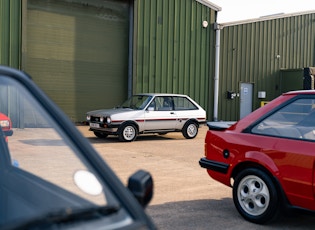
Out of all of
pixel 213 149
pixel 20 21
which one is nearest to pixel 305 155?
pixel 213 149

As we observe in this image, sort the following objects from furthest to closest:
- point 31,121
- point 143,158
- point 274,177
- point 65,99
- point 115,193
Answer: point 65,99 → point 143,158 → point 274,177 → point 31,121 → point 115,193

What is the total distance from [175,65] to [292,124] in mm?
14711

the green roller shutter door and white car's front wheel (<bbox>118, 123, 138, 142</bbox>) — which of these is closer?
white car's front wheel (<bbox>118, 123, 138, 142</bbox>)

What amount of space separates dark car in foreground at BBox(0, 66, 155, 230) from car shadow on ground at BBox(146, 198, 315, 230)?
2.72 metres

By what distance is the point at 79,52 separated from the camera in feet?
56.8

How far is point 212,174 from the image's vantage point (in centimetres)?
540

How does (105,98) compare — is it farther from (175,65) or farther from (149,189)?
(149,189)

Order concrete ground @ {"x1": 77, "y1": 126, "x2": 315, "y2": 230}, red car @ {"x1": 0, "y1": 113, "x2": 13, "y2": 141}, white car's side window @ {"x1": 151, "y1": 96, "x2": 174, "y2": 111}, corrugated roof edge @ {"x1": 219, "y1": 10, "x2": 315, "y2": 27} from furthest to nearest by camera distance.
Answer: corrugated roof edge @ {"x1": 219, "y1": 10, "x2": 315, "y2": 27} < white car's side window @ {"x1": 151, "y1": 96, "x2": 174, "y2": 111} < concrete ground @ {"x1": 77, "y1": 126, "x2": 315, "y2": 230} < red car @ {"x1": 0, "y1": 113, "x2": 13, "y2": 141}

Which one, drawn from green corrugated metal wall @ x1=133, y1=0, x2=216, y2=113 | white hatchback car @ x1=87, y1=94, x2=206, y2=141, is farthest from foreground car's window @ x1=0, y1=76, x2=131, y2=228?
green corrugated metal wall @ x1=133, y1=0, x2=216, y2=113

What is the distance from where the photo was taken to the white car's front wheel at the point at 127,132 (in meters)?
12.6

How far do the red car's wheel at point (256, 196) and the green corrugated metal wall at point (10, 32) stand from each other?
12093mm

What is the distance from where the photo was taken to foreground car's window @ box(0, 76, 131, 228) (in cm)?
188

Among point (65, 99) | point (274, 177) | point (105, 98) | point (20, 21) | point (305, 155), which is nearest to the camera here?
point (305, 155)

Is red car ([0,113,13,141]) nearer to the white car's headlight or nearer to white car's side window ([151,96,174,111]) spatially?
the white car's headlight
